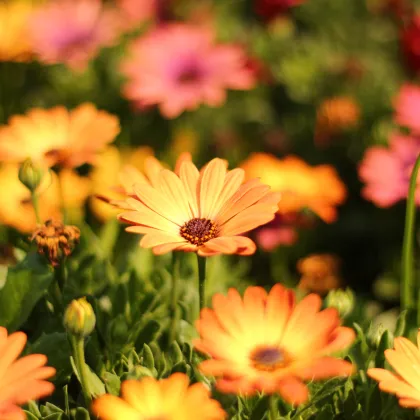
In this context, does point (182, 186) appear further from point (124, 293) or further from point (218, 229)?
point (124, 293)

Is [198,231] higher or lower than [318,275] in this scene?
higher

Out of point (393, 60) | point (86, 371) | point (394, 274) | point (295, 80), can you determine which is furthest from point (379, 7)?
point (86, 371)

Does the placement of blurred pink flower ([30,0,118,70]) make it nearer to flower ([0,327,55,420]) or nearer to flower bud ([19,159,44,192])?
flower bud ([19,159,44,192])

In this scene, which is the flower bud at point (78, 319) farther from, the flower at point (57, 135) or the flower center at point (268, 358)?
the flower at point (57, 135)

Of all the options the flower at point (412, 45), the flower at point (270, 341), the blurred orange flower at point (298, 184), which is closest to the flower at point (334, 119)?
the flower at point (412, 45)

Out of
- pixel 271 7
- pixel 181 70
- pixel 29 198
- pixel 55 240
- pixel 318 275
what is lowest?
pixel 318 275

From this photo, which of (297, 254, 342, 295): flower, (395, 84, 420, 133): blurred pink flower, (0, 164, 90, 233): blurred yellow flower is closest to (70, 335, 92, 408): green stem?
(0, 164, 90, 233): blurred yellow flower

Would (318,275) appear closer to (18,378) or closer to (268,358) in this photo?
(268,358)

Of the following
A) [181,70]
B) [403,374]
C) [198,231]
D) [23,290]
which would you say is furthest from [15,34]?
[403,374]
